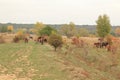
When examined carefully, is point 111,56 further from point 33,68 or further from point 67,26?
point 67,26

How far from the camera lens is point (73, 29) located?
429ft

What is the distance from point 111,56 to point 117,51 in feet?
24.6

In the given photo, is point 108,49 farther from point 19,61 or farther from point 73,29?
point 73,29

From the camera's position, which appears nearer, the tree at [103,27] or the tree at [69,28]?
the tree at [103,27]

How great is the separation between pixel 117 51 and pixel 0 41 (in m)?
33.0

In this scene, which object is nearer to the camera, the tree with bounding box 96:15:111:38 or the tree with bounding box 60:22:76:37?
the tree with bounding box 96:15:111:38

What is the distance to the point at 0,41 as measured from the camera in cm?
7969

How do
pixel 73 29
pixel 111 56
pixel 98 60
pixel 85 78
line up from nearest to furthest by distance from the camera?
pixel 85 78
pixel 98 60
pixel 111 56
pixel 73 29

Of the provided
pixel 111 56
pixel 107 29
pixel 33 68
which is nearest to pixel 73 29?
pixel 107 29

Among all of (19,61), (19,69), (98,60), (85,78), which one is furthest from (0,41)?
(85,78)

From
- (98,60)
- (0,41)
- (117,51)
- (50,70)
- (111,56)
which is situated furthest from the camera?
(0,41)

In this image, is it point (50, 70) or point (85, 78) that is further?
point (50, 70)

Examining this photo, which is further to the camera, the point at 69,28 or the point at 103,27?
the point at 69,28

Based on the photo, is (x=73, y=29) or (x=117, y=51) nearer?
(x=117, y=51)
